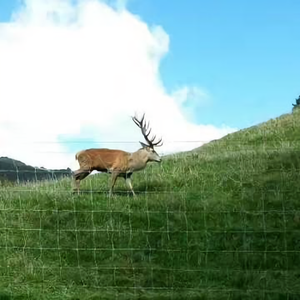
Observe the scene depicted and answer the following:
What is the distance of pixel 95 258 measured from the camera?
26.3 ft

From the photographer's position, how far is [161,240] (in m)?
8.48

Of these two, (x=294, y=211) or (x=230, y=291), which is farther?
(x=294, y=211)

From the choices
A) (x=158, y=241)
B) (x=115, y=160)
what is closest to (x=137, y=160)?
(x=115, y=160)

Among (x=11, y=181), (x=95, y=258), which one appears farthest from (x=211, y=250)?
(x=11, y=181)

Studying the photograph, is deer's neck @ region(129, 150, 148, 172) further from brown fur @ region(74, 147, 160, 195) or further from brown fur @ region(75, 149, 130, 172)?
brown fur @ region(75, 149, 130, 172)

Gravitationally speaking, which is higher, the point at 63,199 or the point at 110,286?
the point at 63,199

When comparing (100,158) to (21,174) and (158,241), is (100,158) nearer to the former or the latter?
(21,174)

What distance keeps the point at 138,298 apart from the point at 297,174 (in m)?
5.35

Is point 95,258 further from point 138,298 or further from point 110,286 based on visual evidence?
point 138,298

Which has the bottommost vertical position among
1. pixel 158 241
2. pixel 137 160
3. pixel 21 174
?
pixel 158 241

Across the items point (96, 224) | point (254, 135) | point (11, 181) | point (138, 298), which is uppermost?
point (254, 135)

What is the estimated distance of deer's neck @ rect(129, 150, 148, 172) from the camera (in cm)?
1166

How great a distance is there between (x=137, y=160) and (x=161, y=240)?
343cm

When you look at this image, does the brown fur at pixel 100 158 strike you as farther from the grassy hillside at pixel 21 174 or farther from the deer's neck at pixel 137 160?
the grassy hillside at pixel 21 174
